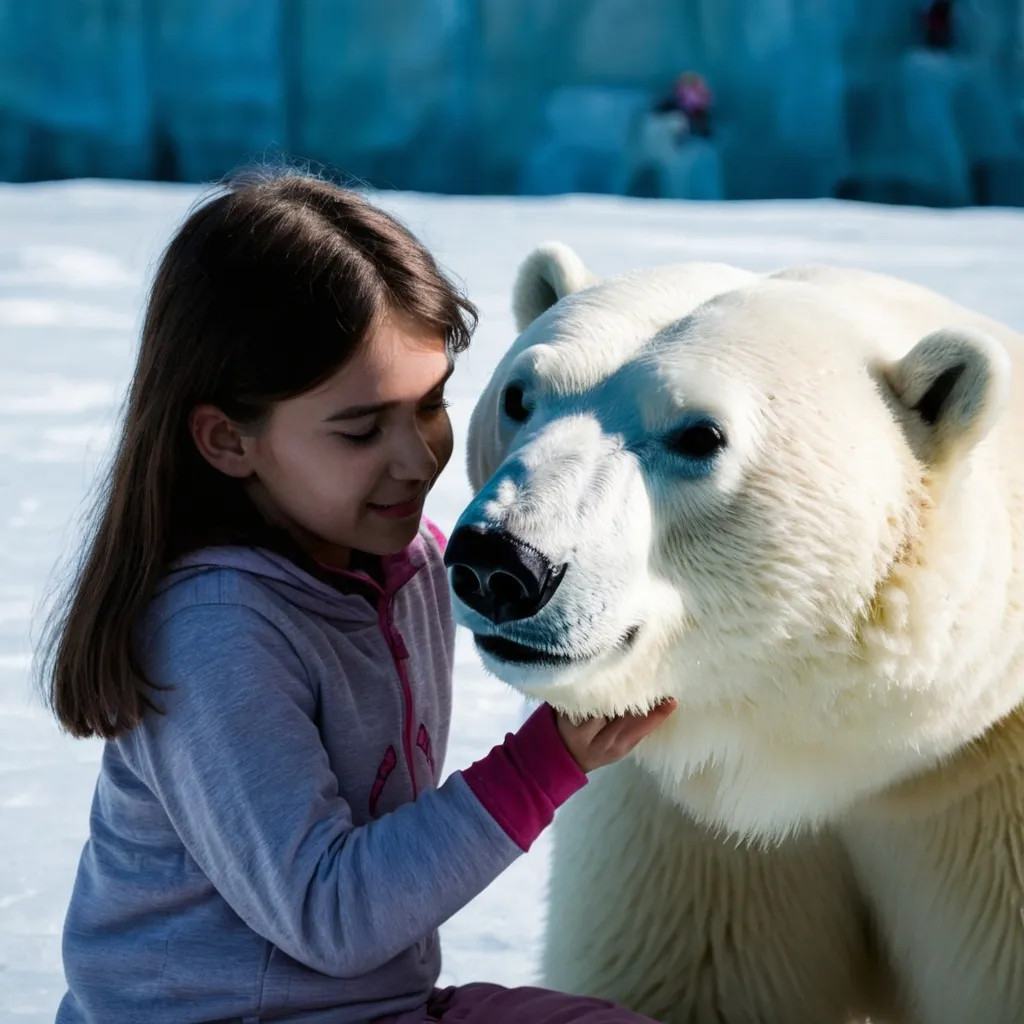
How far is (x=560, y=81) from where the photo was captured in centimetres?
1059

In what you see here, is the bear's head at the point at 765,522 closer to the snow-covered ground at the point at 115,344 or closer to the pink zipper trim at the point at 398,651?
the pink zipper trim at the point at 398,651

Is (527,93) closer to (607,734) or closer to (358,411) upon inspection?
(358,411)

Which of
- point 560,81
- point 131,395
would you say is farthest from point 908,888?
point 560,81

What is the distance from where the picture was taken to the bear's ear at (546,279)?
1535 mm

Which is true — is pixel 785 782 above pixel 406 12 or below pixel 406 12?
above

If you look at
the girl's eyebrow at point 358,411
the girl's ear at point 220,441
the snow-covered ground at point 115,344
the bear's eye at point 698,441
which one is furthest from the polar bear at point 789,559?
the snow-covered ground at point 115,344

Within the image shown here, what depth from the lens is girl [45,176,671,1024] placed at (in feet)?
4.35

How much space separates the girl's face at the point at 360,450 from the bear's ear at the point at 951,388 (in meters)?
0.44

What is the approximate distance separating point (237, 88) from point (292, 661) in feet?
31.6

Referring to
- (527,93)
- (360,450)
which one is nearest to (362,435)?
(360,450)

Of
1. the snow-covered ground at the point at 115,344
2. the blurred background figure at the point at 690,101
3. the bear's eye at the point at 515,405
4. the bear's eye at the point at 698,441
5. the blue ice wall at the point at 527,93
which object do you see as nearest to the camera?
the bear's eye at the point at 698,441

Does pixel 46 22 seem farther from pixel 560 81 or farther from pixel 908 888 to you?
pixel 908 888

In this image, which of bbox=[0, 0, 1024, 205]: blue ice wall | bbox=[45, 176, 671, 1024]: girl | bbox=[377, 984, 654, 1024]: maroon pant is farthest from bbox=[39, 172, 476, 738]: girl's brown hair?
bbox=[0, 0, 1024, 205]: blue ice wall

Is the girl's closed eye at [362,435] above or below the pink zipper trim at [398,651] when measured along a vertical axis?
above
